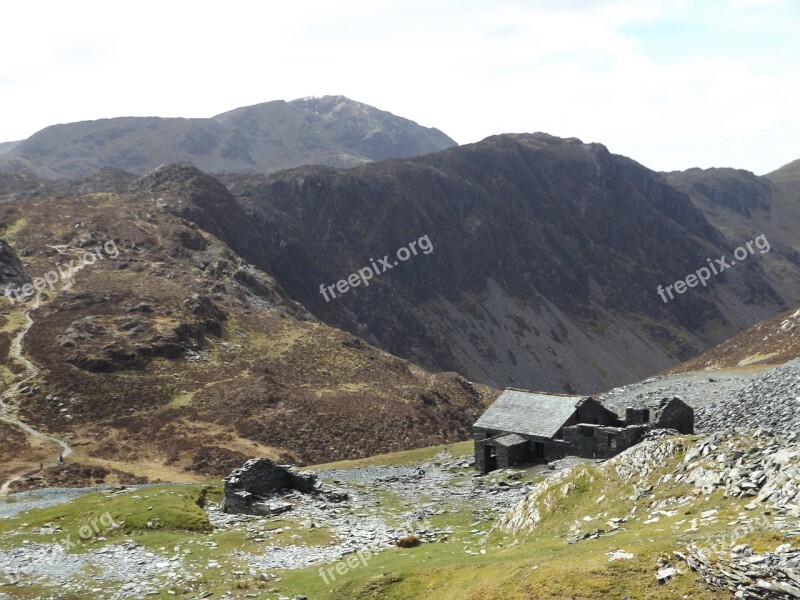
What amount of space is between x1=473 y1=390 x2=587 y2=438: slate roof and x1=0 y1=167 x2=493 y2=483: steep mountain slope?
3328 cm

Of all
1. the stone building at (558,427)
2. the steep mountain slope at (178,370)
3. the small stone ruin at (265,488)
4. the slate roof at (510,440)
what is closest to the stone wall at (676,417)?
the stone building at (558,427)

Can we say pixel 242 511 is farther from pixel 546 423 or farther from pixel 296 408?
pixel 296 408

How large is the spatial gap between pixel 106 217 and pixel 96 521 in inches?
4760

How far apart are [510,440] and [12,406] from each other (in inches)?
2482

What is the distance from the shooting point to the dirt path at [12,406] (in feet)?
253

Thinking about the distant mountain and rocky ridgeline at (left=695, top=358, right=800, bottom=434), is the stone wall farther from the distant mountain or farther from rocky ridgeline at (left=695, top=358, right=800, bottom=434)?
the distant mountain

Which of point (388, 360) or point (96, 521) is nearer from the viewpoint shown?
point (96, 521)

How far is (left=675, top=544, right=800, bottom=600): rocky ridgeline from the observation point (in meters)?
18.5

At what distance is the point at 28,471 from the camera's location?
230ft

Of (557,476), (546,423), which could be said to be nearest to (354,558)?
(557,476)

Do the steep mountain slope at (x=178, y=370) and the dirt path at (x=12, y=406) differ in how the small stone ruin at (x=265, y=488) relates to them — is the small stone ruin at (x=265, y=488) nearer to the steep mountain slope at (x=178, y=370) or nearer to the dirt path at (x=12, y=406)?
the dirt path at (x=12, y=406)

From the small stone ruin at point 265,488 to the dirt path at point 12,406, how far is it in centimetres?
2801

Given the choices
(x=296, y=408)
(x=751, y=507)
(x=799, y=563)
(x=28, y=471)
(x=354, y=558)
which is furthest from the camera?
(x=296, y=408)

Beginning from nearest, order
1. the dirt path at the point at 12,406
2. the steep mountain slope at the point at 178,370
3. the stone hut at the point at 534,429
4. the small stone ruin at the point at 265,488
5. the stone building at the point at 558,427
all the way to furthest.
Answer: the small stone ruin at the point at 265,488
the stone building at the point at 558,427
the stone hut at the point at 534,429
the dirt path at the point at 12,406
the steep mountain slope at the point at 178,370
